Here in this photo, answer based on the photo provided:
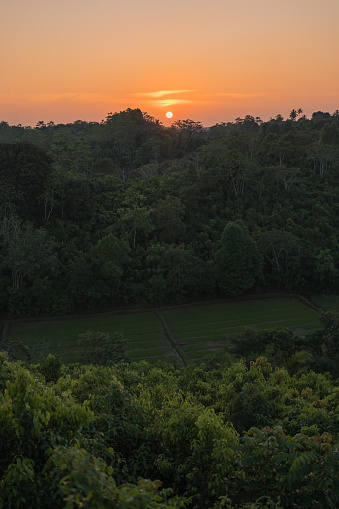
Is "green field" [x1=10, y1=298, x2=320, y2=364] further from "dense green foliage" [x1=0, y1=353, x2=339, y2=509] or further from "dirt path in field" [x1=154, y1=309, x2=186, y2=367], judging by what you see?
"dense green foliage" [x1=0, y1=353, x2=339, y2=509]

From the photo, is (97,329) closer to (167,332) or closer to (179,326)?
(167,332)

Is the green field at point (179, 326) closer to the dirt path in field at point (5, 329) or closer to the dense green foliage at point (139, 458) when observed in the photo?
the dirt path in field at point (5, 329)

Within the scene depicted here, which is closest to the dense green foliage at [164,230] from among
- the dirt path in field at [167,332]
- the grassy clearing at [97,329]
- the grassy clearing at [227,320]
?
the grassy clearing at [97,329]

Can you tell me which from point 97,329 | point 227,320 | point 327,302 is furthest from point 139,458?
point 327,302

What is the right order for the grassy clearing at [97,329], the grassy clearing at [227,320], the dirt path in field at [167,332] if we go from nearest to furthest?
the dirt path in field at [167,332] → the grassy clearing at [97,329] → the grassy clearing at [227,320]

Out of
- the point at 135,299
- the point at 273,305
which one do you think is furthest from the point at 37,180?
the point at 273,305

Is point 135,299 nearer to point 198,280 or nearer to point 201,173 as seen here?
point 198,280
